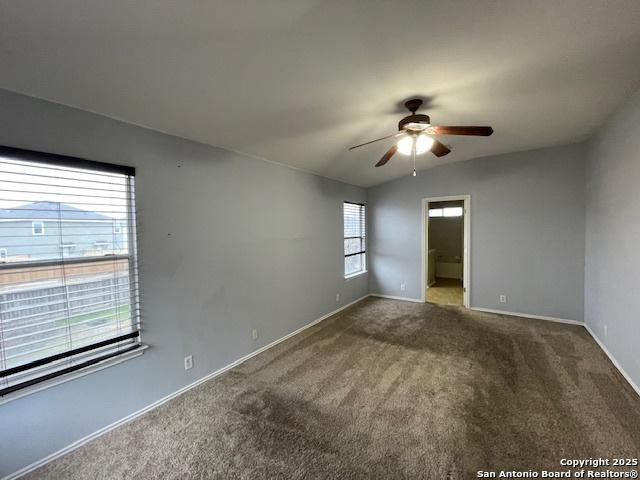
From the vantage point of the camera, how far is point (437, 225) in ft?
26.2

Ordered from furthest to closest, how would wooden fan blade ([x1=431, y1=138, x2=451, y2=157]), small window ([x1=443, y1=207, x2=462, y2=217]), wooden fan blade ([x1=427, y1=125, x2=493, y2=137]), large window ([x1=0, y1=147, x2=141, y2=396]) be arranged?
1. small window ([x1=443, y1=207, x2=462, y2=217])
2. wooden fan blade ([x1=431, y1=138, x2=451, y2=157])
3. wooden fan blade ([x1=427, y1=125, x2=493, y2=137])
4. large window ([x1=0, y1=147, x2=141, y2=396])

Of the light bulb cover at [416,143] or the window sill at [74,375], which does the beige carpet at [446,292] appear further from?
the window sill at [74,375]

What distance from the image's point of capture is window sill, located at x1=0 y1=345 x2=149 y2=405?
1653 mm

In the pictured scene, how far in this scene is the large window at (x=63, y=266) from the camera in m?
1.65

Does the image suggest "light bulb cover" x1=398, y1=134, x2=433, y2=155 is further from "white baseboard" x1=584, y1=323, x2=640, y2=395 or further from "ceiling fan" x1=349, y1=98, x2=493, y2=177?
"white baseboard" x1=584, y1=323, x2=640, y2=395

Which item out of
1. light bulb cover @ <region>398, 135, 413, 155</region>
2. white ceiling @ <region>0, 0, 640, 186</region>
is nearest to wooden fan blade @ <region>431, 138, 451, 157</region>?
light bulb cover @ <region>398, 135, 413, 155</region>

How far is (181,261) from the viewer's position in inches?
98.7

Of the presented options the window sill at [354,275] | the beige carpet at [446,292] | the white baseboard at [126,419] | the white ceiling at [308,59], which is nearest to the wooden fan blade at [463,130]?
the white ceiling at [308,59]

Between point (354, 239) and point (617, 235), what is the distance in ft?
11.8

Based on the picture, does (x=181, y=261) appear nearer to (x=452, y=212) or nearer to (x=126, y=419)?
(x=126, y=419)

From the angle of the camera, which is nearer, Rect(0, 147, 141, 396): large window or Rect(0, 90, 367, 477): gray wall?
Rect(0, 147, 141, 396): large window

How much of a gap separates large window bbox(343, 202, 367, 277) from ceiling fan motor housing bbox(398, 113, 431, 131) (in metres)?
2.87

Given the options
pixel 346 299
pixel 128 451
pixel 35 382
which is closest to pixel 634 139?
pixel 346 299

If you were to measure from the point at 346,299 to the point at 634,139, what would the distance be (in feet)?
13.4
